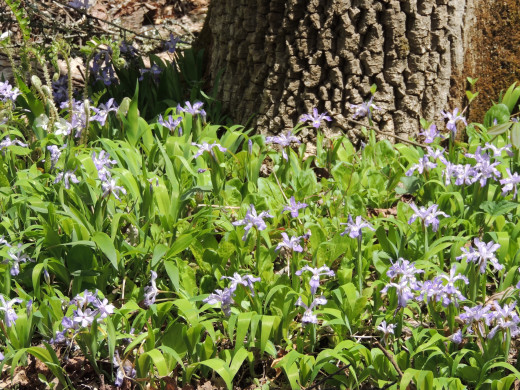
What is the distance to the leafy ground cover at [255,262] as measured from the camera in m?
2.11

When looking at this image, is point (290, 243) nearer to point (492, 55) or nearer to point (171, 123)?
point (171, 123)

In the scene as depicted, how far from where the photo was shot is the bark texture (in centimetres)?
312

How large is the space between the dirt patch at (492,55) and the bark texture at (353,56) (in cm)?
12

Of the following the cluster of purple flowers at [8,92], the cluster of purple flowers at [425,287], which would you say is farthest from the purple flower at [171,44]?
the cluster of purple flowers at [425,287]

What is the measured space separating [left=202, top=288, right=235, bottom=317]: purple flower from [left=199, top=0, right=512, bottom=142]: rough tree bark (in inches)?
51.9

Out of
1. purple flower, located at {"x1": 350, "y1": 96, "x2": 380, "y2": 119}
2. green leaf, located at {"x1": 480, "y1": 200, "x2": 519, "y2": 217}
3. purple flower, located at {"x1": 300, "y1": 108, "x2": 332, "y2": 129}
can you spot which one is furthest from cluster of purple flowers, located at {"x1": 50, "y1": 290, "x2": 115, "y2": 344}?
purple flower, located at {"x1": 350, "y1": 96, "x2": 380, "y2": 119}

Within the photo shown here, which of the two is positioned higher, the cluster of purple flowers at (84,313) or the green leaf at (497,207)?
the green leaf at (497,207)

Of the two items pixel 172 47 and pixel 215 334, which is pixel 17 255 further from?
pixel 172 47

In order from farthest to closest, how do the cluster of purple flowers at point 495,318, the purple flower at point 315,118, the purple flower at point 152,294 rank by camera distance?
1. the purple flower at point 315,118
2. the purple flower at point 152,294
3. the cluster of purple flowers at point 495,318

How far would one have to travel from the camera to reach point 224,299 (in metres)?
2.18

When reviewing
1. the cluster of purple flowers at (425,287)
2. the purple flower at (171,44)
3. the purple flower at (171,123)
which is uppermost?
the purple flower at (171,44)

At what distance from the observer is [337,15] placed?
311 centimetres

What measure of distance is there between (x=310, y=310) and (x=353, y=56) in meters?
1.44

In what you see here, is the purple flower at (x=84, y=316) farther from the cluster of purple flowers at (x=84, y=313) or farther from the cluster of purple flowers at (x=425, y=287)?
the cluster of purple flowers at (x=425, y=287)
